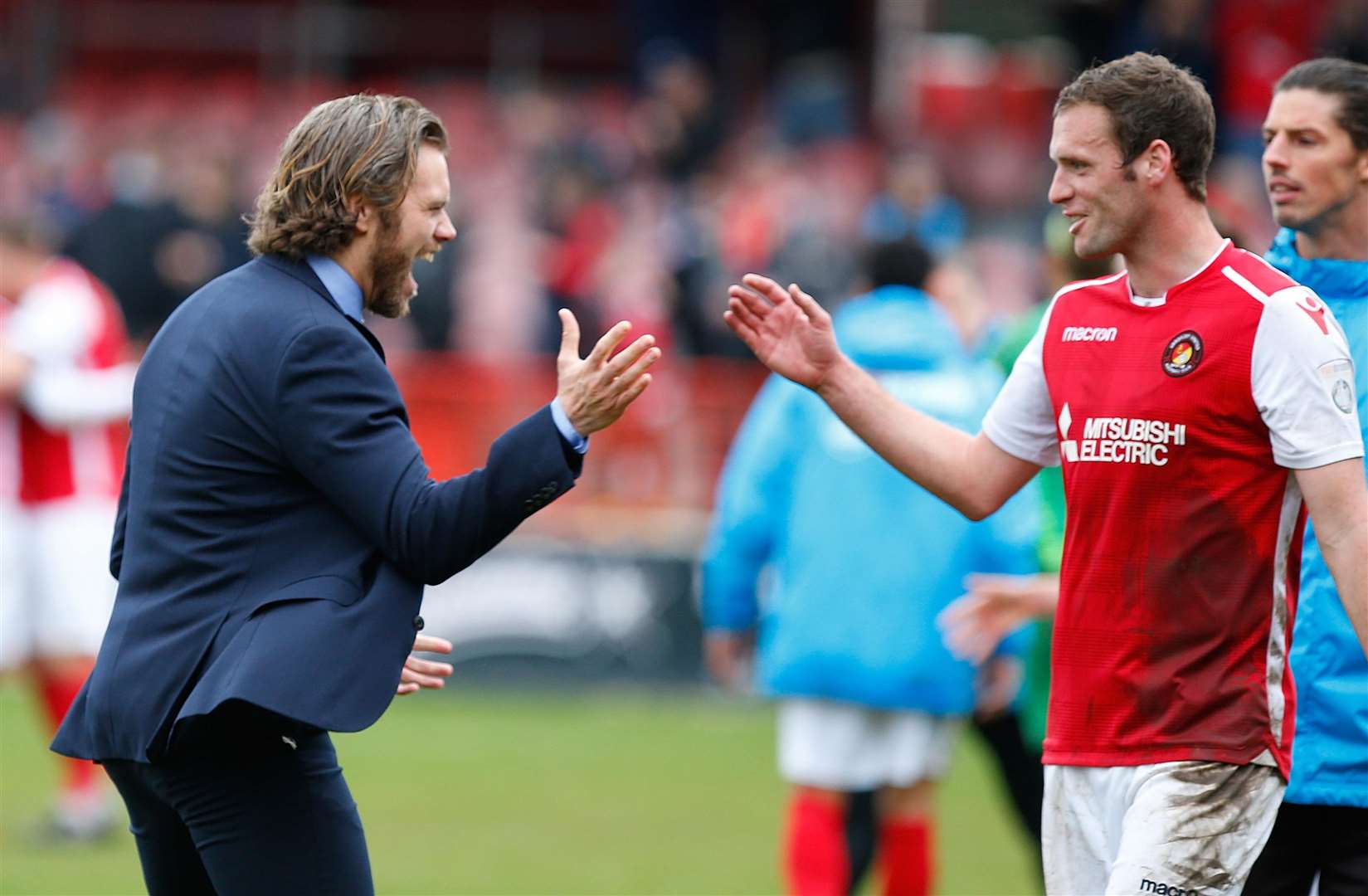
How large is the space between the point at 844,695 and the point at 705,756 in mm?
4438

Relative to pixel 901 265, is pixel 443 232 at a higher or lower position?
higher

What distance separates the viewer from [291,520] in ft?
12.4

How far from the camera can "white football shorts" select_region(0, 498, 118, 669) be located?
28.9ft

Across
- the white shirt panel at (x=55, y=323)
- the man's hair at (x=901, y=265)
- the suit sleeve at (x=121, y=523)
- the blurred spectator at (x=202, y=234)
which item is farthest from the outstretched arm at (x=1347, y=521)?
the blurred spectator at (x=202, y=234)

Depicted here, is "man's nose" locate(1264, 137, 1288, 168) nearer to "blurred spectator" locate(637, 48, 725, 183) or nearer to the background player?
the background player

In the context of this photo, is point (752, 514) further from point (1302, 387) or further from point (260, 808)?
point (260, 808)

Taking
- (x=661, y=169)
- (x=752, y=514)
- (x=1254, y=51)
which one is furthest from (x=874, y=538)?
(x=661, y=169)

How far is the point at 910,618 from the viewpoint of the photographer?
6.55 meters

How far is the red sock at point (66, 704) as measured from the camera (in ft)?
27.7

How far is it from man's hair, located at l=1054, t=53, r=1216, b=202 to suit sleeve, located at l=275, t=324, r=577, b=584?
137 cm

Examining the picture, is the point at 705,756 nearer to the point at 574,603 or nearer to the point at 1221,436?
the point at 574,603

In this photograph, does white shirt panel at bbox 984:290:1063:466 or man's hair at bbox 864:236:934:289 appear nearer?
white shirt panel at bbox 984:290:1063:466

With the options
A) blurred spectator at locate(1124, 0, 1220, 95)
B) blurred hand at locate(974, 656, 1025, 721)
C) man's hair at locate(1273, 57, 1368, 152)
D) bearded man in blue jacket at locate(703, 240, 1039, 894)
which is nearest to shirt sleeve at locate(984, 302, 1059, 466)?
man's hair at locate(1273, 57, 1368, 152)

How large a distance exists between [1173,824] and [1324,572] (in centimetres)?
80
